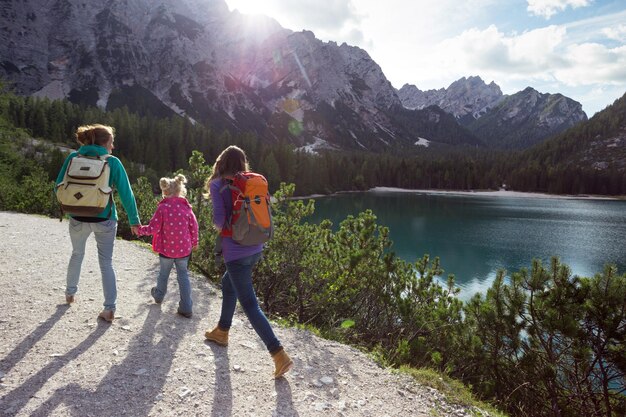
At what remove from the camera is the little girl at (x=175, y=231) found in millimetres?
6445

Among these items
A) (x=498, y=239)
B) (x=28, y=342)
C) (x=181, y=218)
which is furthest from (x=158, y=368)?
(x=498, y=239)

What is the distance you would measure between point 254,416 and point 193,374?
113 cm

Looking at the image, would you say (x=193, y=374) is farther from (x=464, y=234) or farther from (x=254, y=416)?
(x=464, y=234)

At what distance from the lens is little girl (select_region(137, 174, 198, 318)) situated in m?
6.45

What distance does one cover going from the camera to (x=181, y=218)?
21.4 ft

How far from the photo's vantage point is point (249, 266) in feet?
15.8

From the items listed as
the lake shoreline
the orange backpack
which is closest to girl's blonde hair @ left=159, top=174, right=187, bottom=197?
the orange backpack

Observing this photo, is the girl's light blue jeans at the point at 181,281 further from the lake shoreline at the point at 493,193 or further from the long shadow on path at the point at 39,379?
the lake shoreline at the point at 493,193

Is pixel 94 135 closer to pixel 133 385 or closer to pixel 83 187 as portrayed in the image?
pixel 83 187

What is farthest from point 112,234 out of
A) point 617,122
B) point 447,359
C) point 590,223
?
point 617,122

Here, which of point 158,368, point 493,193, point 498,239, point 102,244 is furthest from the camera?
point 493,193

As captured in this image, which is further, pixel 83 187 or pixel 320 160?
pixel 320 160

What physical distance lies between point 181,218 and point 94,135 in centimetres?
191

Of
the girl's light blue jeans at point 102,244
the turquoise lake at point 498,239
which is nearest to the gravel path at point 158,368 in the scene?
the girl's light blue jeans at point 102,244
